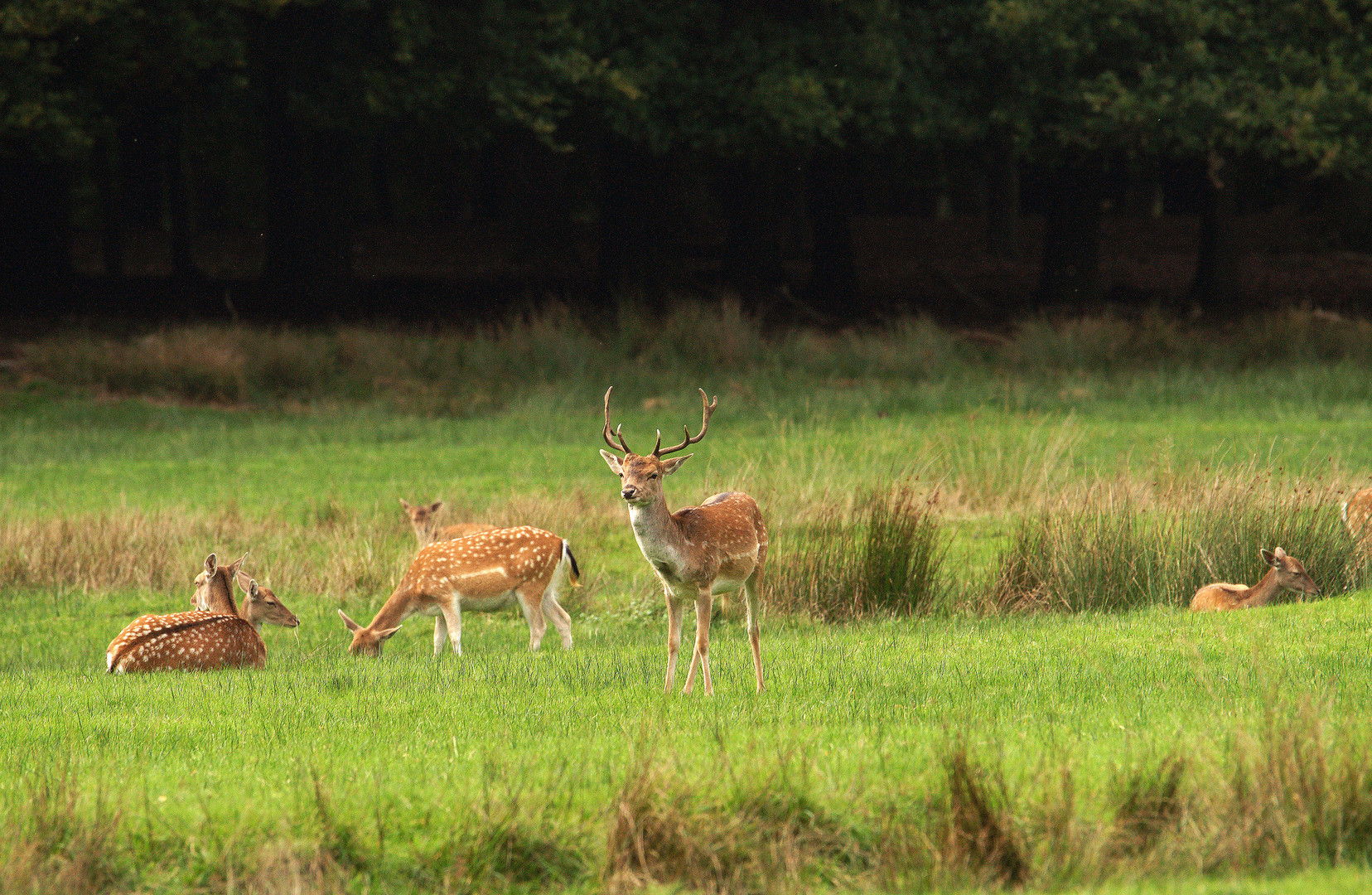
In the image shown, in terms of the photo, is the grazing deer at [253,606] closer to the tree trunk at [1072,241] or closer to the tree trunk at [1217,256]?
the tree trunk at [1072,241]

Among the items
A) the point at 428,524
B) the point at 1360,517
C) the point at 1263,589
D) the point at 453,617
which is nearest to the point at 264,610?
the point at 453,617

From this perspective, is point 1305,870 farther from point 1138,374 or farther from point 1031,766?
point 1138,374

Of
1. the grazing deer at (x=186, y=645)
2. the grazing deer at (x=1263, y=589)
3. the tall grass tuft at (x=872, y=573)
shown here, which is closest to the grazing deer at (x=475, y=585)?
the grazing deer at (x=186, y=645)

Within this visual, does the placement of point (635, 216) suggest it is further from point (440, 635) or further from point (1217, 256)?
point (440, 635)

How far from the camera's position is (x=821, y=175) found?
32.5 metres

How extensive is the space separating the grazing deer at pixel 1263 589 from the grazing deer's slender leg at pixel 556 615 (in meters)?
4.12

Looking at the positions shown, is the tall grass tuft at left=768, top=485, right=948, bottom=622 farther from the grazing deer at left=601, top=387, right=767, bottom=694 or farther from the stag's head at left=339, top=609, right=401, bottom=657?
the grazing deer at left=601, top=387, right=767, bottom=694

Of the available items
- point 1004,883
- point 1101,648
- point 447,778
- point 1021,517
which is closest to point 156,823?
point 447,778

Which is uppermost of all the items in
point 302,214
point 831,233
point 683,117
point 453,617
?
point 683,117

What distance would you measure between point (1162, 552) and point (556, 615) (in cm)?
432

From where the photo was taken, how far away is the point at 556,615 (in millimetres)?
11367

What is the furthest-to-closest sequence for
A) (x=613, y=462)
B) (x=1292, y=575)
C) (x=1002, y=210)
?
(x=1002, y=210) → (x=1292, y=575) → (x=613, y=462)

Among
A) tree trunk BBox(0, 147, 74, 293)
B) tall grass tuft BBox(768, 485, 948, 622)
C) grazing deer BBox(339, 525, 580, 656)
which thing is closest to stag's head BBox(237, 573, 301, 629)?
grazing deer BBox(339, 525, 580, 656)

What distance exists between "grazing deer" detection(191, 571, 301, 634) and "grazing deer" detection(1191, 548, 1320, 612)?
19.7ft
